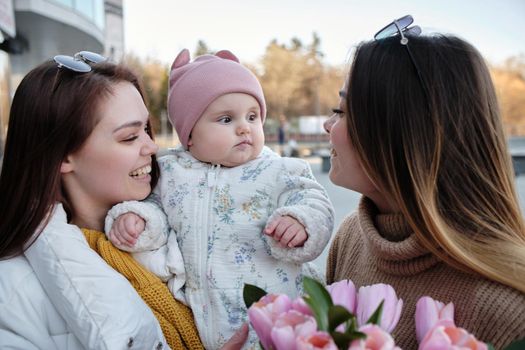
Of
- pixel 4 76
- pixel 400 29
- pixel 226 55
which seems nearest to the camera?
pixel 400 29

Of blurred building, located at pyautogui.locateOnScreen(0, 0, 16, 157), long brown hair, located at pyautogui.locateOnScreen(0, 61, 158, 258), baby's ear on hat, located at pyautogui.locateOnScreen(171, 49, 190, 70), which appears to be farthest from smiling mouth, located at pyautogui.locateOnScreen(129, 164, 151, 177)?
blurred building, located at pyautogui.locateOnScreen(0, 0, 16, 157)

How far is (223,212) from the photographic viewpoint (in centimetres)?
186

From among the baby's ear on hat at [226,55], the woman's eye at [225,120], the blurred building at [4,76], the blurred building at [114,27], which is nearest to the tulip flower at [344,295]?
the woman's eye at [225,120]

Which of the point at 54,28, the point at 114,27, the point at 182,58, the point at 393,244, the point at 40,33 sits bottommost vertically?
the point at 114,27

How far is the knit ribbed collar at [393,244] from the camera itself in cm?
142

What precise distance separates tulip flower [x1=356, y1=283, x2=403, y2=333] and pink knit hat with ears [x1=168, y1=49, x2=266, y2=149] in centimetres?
118

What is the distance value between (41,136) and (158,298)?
69 cm

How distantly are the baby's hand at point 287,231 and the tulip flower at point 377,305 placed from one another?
756mm

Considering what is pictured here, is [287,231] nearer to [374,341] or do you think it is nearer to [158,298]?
[158,298]

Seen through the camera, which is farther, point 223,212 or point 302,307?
point 223,212

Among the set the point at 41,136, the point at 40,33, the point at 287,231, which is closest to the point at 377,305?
the point at 287,231

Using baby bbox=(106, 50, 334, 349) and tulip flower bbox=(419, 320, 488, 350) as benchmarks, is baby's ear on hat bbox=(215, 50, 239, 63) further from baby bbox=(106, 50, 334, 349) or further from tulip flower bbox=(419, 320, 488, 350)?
tulip flower bbox=(419, 320, 488, 350)

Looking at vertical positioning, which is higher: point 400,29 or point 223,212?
point 400,29

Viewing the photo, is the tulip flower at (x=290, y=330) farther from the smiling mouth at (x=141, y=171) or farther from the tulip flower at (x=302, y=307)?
the smiling mouth at (x=141, y=171)
